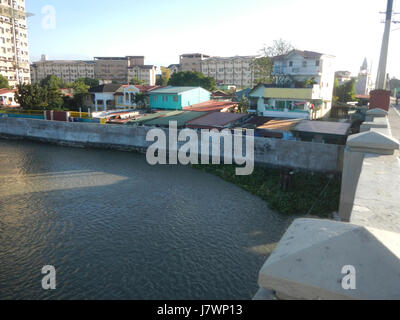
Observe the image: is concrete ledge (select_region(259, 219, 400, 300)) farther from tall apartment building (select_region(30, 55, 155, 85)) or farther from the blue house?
tall apartment building (select_region(30, 55, 155, 85))

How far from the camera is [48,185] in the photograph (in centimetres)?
2022

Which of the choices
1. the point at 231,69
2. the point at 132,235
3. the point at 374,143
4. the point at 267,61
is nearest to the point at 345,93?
the point at 267,61

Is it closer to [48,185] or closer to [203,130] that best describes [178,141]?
[203,130]

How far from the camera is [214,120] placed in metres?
28.9

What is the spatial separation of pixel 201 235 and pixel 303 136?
535 inches

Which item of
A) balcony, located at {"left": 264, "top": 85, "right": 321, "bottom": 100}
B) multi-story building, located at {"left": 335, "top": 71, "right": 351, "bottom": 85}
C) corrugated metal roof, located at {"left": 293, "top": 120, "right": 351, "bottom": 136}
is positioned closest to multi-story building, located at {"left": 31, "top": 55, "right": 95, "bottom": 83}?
multi-story building, located at {"left": 335, "top": 71, "right": 351, "bottom": 85}

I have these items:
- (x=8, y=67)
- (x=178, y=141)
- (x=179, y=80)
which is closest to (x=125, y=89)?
(x=179, y=80)

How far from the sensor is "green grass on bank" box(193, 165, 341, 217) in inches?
633

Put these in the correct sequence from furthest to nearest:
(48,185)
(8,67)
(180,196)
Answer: (8,67) < (48,185) < (180,196)
